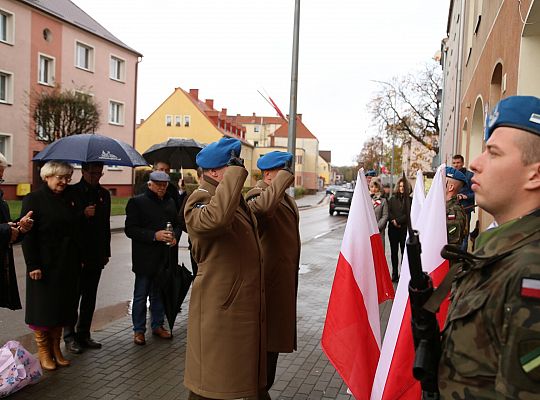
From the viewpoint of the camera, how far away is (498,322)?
148 cm

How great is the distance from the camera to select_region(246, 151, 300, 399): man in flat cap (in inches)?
160

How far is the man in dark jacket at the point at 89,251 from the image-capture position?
5.32 meters

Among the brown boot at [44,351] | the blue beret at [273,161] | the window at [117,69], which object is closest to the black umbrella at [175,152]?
the brown boot at [44,351]

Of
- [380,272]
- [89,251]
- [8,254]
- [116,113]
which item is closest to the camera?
[380,272]

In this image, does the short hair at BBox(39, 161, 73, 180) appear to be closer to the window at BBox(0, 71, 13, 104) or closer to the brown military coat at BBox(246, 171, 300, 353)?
the brown military coat at BBox(246, 171, 300, 353)

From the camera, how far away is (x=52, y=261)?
15.5 ft

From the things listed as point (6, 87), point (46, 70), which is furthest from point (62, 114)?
point (46, 70)

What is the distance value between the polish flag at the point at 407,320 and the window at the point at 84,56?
33397 millimetres

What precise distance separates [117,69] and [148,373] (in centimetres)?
3481

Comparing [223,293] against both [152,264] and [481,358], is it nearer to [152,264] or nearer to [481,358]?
[481,358]

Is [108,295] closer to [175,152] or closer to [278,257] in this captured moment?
[175,152]

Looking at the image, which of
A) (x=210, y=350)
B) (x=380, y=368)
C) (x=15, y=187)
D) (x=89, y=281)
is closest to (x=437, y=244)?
(x=380, y=368)

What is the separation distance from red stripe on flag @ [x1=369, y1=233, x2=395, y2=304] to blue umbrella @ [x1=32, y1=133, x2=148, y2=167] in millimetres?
3182

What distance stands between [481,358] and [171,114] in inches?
2404
